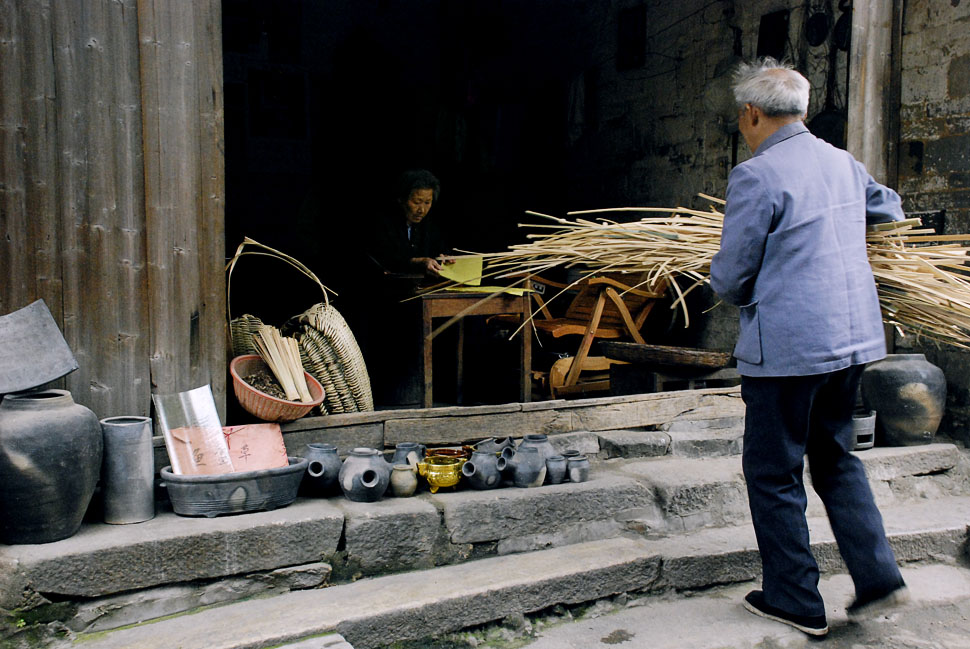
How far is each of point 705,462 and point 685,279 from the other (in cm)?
236

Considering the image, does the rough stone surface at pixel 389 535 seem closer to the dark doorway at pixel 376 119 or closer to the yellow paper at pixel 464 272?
the yellow paper at pixel 464 272

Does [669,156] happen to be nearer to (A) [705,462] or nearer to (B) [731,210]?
(A) [705,462]

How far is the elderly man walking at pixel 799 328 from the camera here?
2.81m

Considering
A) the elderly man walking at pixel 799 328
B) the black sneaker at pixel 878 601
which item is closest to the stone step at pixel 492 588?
the elderly man walking at pixel 799 328

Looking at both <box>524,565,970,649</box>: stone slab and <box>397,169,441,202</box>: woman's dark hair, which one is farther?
<box>397,169,441,202</box>: woman's dark hair

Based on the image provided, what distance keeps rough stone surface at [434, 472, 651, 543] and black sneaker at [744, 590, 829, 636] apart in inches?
30.5

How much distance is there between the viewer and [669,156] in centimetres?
676

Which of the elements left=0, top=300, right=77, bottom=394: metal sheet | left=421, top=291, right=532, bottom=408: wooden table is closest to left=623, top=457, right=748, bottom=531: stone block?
left=421, top=291, right=532, bottom=408: wooden table

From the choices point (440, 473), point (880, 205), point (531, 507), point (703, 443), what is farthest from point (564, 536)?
point (880, 205)

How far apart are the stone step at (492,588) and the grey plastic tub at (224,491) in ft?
1.24

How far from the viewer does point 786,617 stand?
10.0ft

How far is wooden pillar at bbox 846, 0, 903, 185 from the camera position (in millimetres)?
4969

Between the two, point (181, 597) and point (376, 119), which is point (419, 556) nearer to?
point (181, 597)

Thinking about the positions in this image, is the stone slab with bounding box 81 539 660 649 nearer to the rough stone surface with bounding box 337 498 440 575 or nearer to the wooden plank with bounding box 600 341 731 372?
the rough stone surface with bounding box 337 498 440 575
